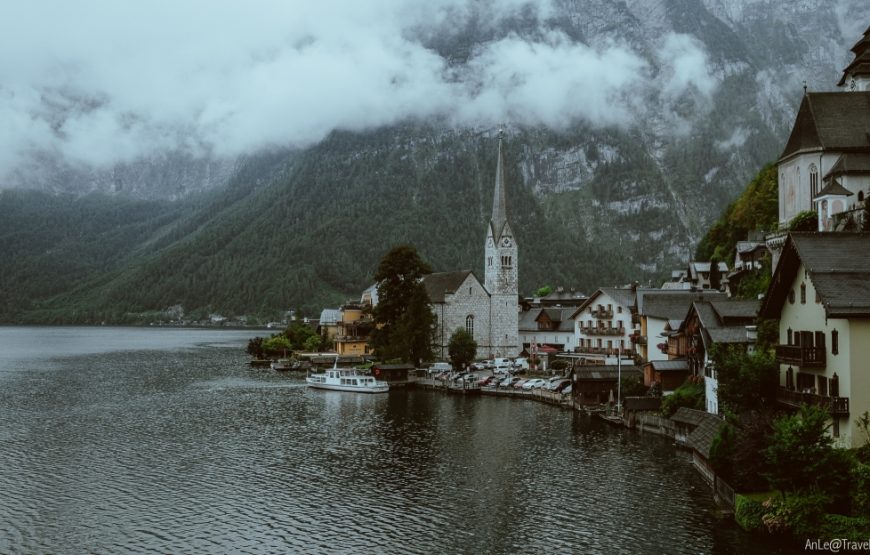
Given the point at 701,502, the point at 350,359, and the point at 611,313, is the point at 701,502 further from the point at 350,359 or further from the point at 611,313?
the point at 350,359

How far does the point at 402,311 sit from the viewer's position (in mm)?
112875

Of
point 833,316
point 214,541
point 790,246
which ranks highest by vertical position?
point 790,246

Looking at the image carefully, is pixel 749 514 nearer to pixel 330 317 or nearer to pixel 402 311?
pixel 402 311

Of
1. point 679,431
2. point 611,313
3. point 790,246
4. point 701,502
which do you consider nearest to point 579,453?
point 679,431

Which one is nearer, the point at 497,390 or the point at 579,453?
the point at 579,453

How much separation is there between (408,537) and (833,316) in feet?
70.3

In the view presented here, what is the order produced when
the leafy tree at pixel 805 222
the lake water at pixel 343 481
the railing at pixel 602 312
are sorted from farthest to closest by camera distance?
the railing at pixel 602 312
the leafy tree at pixel 805 222
the lake water at pixel 343 481

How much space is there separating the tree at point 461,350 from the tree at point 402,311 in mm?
3491

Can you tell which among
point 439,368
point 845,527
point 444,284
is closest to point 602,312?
point 439,368

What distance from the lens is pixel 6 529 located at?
37562 millimetres

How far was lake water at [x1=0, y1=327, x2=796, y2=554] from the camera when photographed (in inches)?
1403

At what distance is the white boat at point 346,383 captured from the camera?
304 feet

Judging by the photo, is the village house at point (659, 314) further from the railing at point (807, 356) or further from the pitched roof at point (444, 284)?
the pitched roof at point (444, 284)

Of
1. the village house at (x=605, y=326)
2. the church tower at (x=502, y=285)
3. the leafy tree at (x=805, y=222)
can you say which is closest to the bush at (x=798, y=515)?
the leafy tree at (x=805, y=222)
